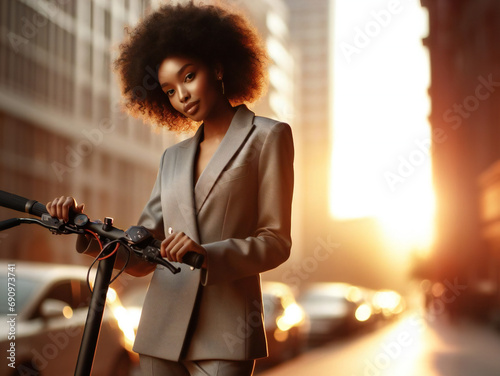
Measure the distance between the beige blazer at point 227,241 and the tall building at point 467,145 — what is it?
2587 centimetres

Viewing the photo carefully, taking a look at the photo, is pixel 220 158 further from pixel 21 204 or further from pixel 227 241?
pixel 21 204

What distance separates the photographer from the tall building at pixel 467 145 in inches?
1172

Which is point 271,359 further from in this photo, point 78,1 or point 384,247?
point 384,247

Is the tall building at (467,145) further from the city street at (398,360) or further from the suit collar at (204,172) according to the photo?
the suit collar at (204,172)

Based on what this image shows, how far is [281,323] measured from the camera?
41.0ft

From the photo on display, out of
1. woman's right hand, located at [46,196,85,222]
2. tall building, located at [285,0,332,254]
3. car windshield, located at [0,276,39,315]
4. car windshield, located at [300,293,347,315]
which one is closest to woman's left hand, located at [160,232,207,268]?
woman's right hand, located at [46,196,85,222]

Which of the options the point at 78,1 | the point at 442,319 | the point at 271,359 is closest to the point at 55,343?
the point at 271,359

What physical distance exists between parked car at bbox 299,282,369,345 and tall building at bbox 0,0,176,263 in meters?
9.91

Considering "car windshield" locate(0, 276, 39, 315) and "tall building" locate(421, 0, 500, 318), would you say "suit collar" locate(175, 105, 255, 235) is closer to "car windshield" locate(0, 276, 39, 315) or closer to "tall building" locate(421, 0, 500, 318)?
"car windshield" locate(0, 276, 39, 315)

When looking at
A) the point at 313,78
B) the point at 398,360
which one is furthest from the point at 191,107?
the point at 313,78

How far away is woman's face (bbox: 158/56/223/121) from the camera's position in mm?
2359

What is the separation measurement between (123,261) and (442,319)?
38.0m

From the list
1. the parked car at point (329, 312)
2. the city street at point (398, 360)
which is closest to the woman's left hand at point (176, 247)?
the city street at point (398, 360)

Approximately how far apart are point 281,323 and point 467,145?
99.5ft
